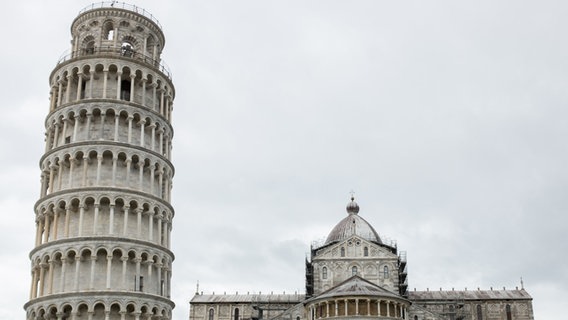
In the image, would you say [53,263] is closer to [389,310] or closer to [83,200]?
[83,200]

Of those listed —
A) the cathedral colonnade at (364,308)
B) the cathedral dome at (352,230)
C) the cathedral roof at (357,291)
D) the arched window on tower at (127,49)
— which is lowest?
the cathedral colonnade at (364,308)

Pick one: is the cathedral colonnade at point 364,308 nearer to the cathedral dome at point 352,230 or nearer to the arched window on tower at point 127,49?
the cathedral dome at point 352,230

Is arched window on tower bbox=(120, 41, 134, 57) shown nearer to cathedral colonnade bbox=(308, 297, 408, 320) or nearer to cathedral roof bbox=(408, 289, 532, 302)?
cathedral colonnade bbox=(308, 297, 408, 320)

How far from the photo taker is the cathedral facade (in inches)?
2251

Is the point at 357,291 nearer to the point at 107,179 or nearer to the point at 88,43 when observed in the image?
the point at 107,179

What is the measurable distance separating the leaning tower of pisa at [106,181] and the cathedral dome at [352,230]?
107 ft

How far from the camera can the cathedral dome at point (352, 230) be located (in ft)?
242

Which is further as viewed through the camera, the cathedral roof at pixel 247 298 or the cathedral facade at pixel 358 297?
the cathedral roof at pixel 247 298

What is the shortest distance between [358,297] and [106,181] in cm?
2482

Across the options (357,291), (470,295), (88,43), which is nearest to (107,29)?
(88,43)

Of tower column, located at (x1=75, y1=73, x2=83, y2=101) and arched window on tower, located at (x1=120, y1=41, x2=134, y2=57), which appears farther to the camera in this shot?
arched window on tower, located at (x1=120, y1=41, x2=134, y2=57)

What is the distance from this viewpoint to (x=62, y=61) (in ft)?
149

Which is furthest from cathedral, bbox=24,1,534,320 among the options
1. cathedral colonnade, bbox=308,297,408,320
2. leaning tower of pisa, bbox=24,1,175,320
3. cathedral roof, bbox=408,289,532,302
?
cathedral roof, bbox=408,289,532,302

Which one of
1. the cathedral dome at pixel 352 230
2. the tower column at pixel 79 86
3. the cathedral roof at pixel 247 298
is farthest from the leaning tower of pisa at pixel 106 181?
the cathedral roof at pixel 247 298
